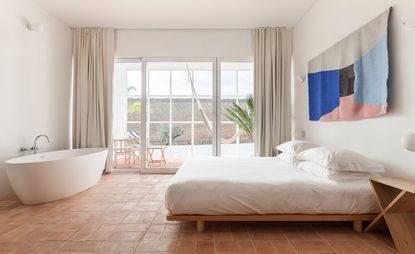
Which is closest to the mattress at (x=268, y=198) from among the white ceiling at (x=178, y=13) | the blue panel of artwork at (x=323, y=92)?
the blue panel of artwork at (x=323, y=92)

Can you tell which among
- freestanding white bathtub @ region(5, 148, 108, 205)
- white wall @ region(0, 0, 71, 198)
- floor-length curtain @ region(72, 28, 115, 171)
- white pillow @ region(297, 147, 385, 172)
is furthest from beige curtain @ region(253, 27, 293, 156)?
white wall @ region(0, 0, 71, 198)

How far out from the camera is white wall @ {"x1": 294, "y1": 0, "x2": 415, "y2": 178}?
1795mm

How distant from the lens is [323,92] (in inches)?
117

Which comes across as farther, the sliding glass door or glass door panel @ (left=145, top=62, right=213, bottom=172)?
glass door panel @ (left=145, top=62, right=213, bottom=172)

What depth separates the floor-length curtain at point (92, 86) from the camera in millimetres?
4160

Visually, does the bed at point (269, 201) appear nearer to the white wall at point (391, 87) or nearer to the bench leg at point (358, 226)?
the bench leg at point (358, 226)

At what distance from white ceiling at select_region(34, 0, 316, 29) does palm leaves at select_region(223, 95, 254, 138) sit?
131 cm

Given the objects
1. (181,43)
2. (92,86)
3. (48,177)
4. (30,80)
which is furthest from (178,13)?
(48,177)

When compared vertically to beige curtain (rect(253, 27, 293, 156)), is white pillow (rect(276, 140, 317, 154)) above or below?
below

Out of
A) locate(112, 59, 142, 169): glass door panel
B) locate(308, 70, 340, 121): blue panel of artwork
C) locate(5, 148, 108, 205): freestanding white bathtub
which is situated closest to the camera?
locate(5, 148, 108, 205): freestanding white bathtub

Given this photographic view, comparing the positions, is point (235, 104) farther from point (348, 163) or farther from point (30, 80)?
point (30, 80)

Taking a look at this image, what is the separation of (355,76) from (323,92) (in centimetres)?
67

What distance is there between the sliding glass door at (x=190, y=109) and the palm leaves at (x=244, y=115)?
2 cm

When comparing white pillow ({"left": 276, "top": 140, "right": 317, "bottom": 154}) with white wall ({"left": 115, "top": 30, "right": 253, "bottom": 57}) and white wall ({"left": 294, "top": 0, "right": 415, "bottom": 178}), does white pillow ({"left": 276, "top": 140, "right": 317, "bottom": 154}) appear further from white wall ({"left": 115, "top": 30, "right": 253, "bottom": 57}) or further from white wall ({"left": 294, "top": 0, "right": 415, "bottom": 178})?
white wall ({"left": 115, "top": 30, "right": 253, "bottom": 57})
